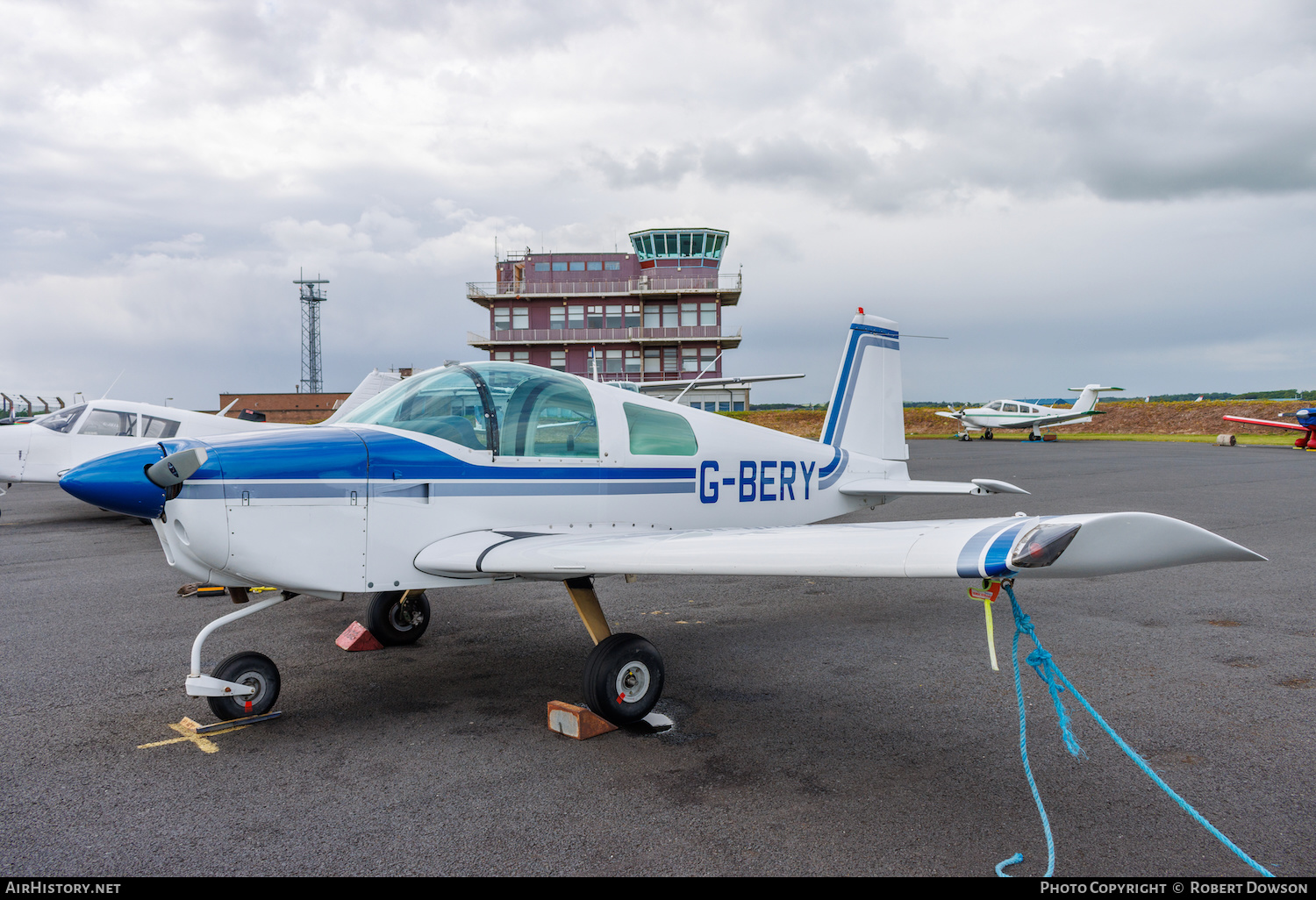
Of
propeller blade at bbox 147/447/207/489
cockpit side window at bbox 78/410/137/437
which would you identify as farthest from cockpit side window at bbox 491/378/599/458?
cockpit side window at bbox 78/410/137/437

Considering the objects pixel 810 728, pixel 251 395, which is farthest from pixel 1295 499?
pixel 251 395

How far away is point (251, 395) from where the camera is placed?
5972 cm

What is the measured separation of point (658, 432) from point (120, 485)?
2980mm

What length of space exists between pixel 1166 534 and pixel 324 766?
360 centimetres

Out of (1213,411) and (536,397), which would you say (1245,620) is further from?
(1213,411)

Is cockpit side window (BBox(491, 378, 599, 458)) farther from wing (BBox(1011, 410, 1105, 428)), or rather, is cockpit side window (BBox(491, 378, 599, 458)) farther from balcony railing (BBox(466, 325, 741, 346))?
balcony railing (BBox(466, 325, 741, 346))

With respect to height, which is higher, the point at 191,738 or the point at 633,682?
the point at 633,682

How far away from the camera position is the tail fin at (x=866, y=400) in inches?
274

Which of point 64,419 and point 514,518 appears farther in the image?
point 64,419

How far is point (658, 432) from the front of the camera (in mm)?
5172

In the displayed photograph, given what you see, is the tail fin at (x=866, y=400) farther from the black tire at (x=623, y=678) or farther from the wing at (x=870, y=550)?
the black tire at (x=623, y=678)

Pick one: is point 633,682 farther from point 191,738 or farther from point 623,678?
point 191,738

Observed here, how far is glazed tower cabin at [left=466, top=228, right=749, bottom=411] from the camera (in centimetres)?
5484

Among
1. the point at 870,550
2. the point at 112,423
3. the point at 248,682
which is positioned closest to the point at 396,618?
the point at 248,682
